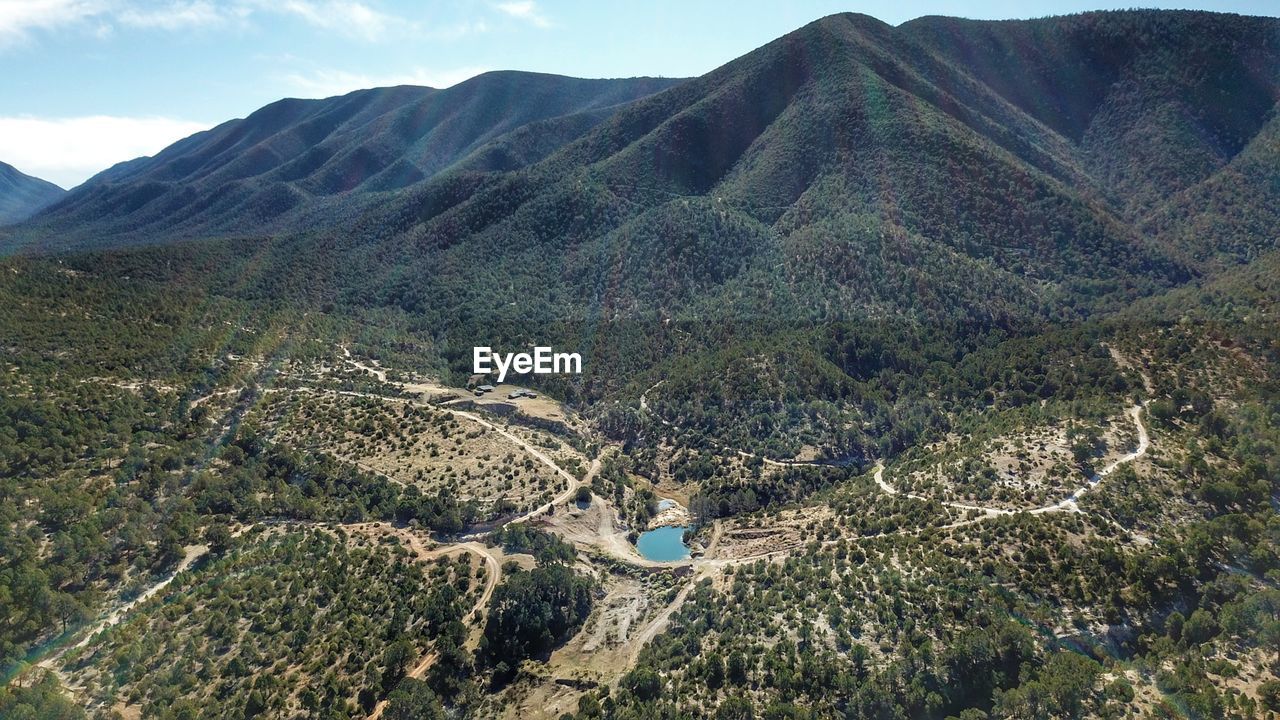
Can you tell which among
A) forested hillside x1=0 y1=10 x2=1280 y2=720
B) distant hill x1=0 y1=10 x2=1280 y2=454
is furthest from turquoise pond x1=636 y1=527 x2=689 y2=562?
distant hill x1=0 y1=10 x2=1280 y2=454

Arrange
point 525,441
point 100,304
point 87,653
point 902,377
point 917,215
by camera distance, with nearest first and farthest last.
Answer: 1. point 87,653
2. point 525,441
3. point 902,377
4. point 100,304
5. point 917,215

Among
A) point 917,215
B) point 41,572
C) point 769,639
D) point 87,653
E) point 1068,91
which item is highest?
point 1068,91

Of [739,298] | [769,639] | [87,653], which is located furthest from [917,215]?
[87,653]

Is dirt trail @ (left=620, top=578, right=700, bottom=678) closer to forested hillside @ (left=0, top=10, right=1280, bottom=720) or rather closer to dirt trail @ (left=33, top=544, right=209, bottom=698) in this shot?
forested hillside @ (left=0, top=10, right=1280, bottom=720)

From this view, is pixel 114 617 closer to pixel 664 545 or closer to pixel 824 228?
pixel 664 545

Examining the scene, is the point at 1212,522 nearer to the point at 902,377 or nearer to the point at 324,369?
the point at 902,377

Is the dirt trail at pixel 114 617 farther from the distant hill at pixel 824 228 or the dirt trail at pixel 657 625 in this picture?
the distant hill at pixel 824 228

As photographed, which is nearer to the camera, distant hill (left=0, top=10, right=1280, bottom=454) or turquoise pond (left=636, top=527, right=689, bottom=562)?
turquoise pond (left=636, top=527, right=689, bottom=562)

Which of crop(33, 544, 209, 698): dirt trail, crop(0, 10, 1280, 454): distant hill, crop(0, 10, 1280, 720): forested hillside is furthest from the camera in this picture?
crop(0, 10, 1280, 454): distant hill

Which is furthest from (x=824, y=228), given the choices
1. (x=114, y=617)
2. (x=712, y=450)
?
(x=114, y=617)
